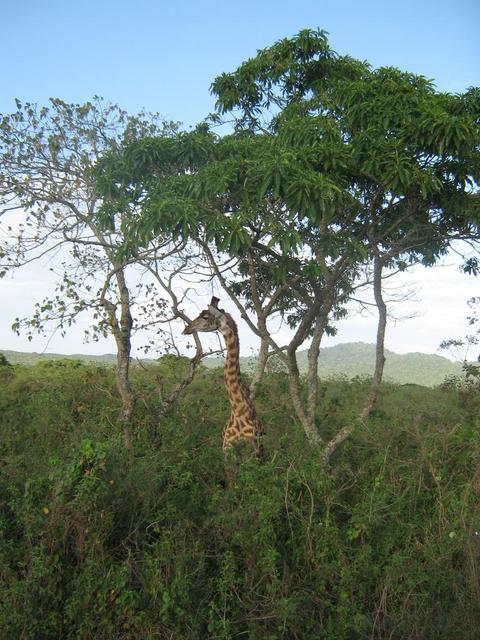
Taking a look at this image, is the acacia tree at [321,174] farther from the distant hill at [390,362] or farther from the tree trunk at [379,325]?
the distant hill at [390,362]

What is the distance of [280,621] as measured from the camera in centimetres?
469

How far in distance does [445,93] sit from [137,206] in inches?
163

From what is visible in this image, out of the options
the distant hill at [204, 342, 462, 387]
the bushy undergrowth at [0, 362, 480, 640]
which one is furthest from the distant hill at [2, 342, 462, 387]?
the bushy undergrowth at [0, 362, 480, 640]

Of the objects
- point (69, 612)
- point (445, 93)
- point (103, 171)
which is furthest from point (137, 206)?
point (69, 612)

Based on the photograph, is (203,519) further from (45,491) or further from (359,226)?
(359,226)

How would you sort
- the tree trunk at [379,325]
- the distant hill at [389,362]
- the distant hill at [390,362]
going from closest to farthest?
1. the tree trunk at [379,325]
2. the distant hill at [389,362]
3. the distant hill at [390,362]

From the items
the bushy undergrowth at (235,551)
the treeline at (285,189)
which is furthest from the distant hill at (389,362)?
the bushy undergrowth at (235,551)

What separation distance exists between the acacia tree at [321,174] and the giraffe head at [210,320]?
805 millimetres

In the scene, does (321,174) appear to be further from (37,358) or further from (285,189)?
→ (37,358)

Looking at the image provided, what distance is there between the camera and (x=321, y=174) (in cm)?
677

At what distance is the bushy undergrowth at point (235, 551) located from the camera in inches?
181

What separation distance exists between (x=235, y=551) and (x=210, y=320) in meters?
3.69

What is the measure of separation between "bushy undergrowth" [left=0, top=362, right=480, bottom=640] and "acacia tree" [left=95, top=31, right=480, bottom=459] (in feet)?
6.34

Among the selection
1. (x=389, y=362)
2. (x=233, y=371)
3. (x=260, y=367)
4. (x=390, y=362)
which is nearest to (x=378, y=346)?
(x=233, y=371)
